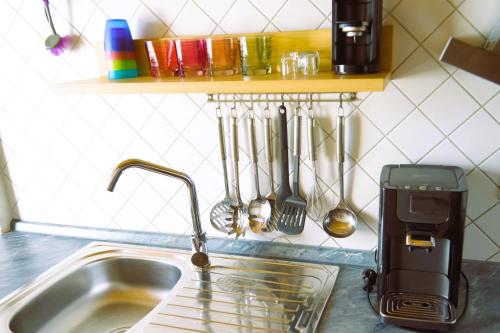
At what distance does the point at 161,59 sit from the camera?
120cm

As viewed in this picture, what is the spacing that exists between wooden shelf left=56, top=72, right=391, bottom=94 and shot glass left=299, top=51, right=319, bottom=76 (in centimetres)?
4

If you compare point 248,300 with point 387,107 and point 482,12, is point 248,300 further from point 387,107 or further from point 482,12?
point 482,12

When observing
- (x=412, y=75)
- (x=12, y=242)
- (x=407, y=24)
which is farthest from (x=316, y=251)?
A: (x=12, y=242)

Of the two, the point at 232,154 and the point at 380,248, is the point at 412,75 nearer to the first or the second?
the point at 380,248

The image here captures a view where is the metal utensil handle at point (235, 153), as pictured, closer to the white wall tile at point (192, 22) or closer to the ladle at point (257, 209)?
the ladle at point (257, 209)

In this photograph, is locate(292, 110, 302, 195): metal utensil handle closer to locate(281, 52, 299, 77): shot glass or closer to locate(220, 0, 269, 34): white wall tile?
locate(281, 52, 299, 77): shot glass

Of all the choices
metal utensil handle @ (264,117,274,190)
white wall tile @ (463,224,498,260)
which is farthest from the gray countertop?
metal utensil handle @ (264,117,274,190)

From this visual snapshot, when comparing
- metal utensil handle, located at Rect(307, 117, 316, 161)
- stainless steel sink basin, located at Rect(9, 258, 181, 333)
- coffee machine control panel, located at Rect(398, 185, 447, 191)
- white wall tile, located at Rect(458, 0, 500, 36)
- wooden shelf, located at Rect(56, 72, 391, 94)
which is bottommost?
stainless steel sink basin, located at Rect(9, 258, 181, 333)

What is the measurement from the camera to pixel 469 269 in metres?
1.17

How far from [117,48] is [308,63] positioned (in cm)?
53

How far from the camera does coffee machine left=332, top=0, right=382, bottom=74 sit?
0.96 meters

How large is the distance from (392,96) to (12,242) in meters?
1.38

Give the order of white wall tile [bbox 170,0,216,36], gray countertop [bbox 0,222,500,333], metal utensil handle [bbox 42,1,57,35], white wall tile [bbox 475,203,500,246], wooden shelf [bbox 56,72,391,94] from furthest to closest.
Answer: metal utensil handle [bbox 42,1,57,35] < white wall tile [bbox 170,0,216,36] < white wall tile [bbox 475,203,500,246] < gray countertop [bbox 0,222,500,333] < wooden shelf [bbox 56,72,391,94]

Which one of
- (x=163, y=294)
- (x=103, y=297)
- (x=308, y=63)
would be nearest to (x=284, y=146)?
(x=308, y=63)
